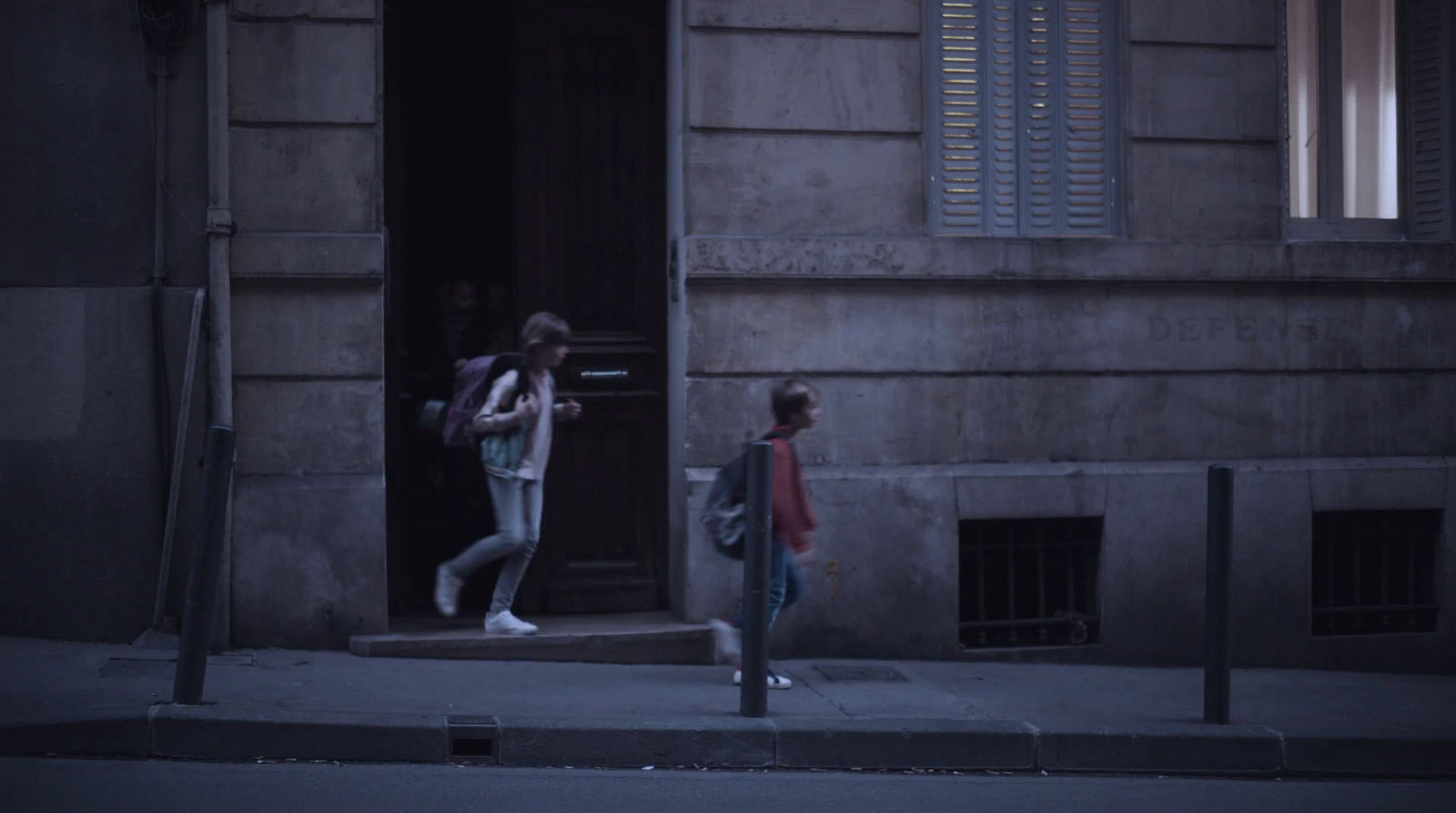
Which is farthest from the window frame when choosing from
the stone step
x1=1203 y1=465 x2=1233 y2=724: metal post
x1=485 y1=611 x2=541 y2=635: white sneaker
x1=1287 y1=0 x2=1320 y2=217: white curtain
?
x1=485 y1=611 x2=541 y2=635: white sneaker

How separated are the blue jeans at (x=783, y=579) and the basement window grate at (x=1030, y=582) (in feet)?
5.99

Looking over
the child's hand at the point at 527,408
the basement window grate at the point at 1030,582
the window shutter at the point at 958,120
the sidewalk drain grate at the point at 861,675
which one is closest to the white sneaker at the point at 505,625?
the child's hand at the point at 527,408

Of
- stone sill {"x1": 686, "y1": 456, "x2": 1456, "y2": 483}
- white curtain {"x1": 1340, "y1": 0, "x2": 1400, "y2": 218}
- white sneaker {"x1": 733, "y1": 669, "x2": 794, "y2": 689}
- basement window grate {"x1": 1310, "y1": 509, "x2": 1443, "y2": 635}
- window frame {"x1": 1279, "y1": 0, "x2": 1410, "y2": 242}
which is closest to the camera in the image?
white sneaker {"x1": 733, "y1": 669, "x2": 794, "y2": 689}

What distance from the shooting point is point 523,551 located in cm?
793

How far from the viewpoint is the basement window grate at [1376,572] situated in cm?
914

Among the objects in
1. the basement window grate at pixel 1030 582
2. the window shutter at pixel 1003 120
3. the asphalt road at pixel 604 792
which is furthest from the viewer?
the window shutter at pixel 1003 120

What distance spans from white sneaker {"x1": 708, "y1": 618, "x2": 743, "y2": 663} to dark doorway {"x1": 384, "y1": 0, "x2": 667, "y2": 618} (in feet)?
2.94

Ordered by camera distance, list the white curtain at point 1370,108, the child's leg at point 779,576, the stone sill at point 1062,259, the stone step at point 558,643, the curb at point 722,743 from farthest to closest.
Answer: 1. the white curtain at point 1370,108
2. the stone sill at point 1062,259
3. the stone step at point 558,643
4. the child's leg at point 779,576
5. the curb at point 722,743

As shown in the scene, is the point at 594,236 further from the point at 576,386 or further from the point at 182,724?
the point at 182,724

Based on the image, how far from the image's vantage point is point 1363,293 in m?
9.06

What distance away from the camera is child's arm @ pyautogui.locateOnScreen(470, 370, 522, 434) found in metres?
7.77

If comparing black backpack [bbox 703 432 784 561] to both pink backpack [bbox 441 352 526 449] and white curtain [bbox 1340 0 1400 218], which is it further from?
white curtain [bbox 1340 0 1400 218]

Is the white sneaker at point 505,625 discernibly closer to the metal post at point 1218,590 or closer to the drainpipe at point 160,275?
the drainpipe at point 160,275

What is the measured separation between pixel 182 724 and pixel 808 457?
149 inches
